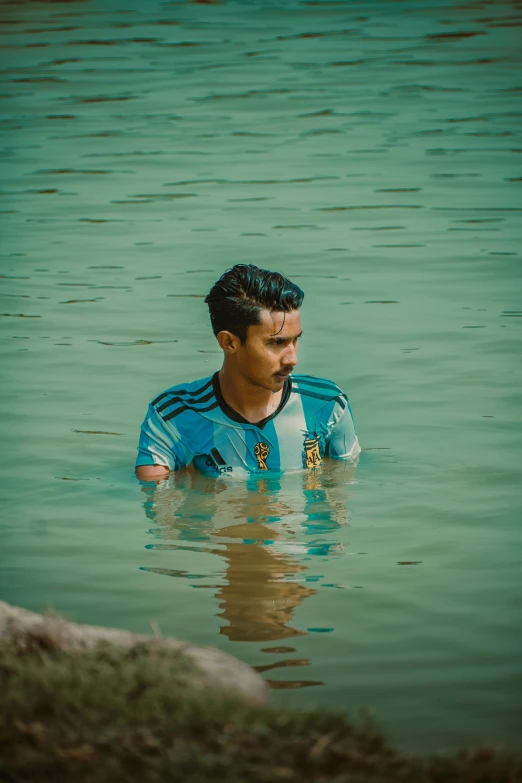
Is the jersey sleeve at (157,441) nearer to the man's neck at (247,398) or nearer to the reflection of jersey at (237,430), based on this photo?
the reflection of jersey at (237,430)

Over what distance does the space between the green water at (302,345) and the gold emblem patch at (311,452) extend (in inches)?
3.8

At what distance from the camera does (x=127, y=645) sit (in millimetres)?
4414

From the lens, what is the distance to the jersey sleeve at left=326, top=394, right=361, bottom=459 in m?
7.04

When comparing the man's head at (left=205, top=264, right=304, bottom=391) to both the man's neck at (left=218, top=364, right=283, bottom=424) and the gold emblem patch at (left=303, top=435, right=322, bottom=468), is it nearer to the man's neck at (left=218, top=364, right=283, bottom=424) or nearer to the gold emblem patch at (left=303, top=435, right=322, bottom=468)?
the man's neck at (left=218, top=364, right=283, bottom=424)

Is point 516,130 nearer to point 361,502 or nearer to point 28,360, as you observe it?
point 28,360

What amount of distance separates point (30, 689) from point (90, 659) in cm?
30

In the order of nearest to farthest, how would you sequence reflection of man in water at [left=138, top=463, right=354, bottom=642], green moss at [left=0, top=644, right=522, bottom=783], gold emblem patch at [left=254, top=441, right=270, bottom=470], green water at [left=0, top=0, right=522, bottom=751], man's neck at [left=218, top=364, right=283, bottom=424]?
green moss at [left=0, top=644, right=522, bottom=783], green water at [left=0, top=0, right=522, bottom=751], reflection of man in water at [left=138, top=463, right=354, bottom=642], man's neck at [left=218, top=364, right=283, bottom=424], gold emblem patch at [left=254, top=441, right=270, bottom=470]

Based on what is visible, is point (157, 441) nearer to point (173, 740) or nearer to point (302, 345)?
point (302, 345)

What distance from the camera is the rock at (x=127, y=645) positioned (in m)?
4.25

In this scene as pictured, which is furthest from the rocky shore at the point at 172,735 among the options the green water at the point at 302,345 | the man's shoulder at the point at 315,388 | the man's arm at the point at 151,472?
the man's shoulder at the point at 315,388

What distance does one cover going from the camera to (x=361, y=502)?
6930 mm

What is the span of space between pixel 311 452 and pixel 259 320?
2.98 ft

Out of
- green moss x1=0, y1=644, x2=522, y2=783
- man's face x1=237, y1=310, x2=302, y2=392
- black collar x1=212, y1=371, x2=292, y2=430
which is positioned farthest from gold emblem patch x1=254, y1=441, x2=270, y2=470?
green moss x1=0, y1=644, x2=522, y2=783

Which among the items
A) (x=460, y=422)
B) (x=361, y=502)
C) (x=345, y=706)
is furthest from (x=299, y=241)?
(x=345, y=706)
